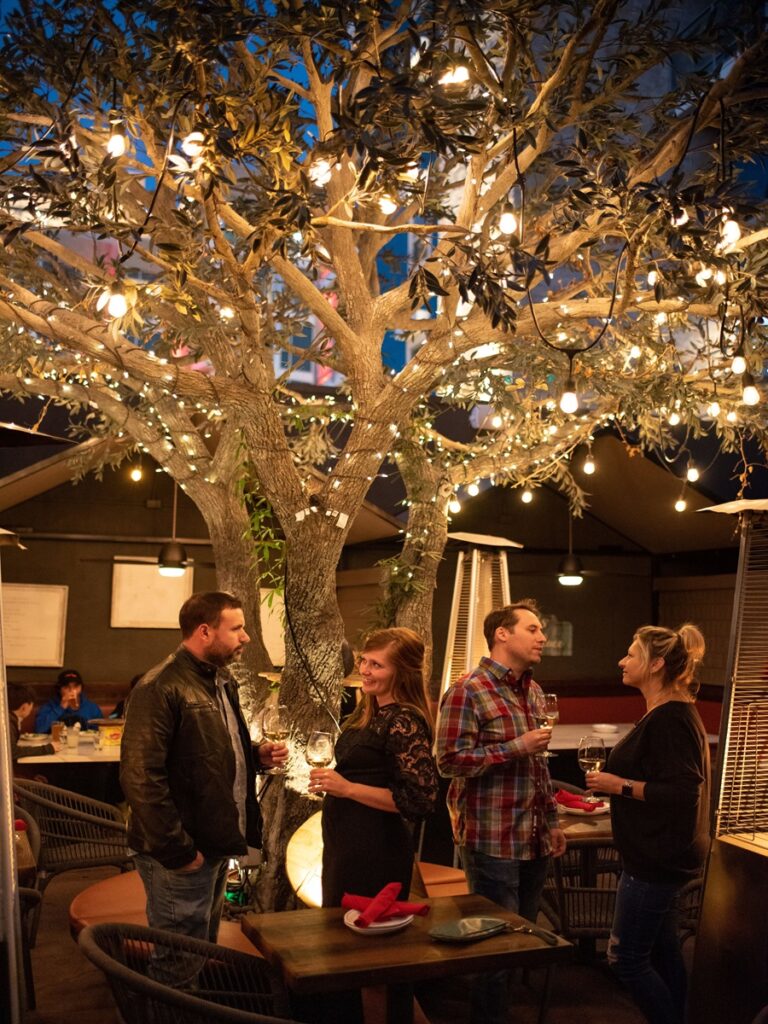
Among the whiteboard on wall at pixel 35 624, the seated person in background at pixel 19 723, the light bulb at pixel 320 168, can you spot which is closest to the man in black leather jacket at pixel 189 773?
the light bulb at pixel 320 168

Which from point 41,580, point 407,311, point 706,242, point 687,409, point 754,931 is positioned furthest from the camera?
point 41,580

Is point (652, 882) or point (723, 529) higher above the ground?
point (723, 529)

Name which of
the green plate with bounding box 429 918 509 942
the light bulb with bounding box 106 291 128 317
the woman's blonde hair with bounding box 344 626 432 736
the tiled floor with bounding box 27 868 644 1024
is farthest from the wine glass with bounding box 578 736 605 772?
the light bulb with bounding box 106 291 128 317

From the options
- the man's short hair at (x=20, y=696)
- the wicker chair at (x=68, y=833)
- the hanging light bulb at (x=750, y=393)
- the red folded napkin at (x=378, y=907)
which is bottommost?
the wicker chair at (x=68, y=833)

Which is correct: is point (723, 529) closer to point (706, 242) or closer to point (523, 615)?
point (706, 242)

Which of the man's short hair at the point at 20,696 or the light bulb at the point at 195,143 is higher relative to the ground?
the light bulb at the point at 195,143

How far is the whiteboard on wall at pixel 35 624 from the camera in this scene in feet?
37.0

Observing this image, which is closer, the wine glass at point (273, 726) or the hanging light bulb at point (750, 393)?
the wine glass at point (273, 726)

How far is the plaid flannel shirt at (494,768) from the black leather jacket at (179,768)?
747 millimetres

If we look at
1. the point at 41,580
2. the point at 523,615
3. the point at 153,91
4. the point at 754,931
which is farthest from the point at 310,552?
the point at 41,580

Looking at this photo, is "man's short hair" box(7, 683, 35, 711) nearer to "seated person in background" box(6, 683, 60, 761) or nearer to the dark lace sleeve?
"seated person in background" box(6, 683, 60, 761)

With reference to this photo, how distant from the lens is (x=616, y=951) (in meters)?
3.54

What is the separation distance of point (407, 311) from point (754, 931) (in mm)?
3677

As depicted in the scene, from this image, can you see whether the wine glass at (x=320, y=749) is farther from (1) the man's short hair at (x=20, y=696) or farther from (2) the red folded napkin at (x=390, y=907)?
(1) the man's short hair at (x=20, y=696)
